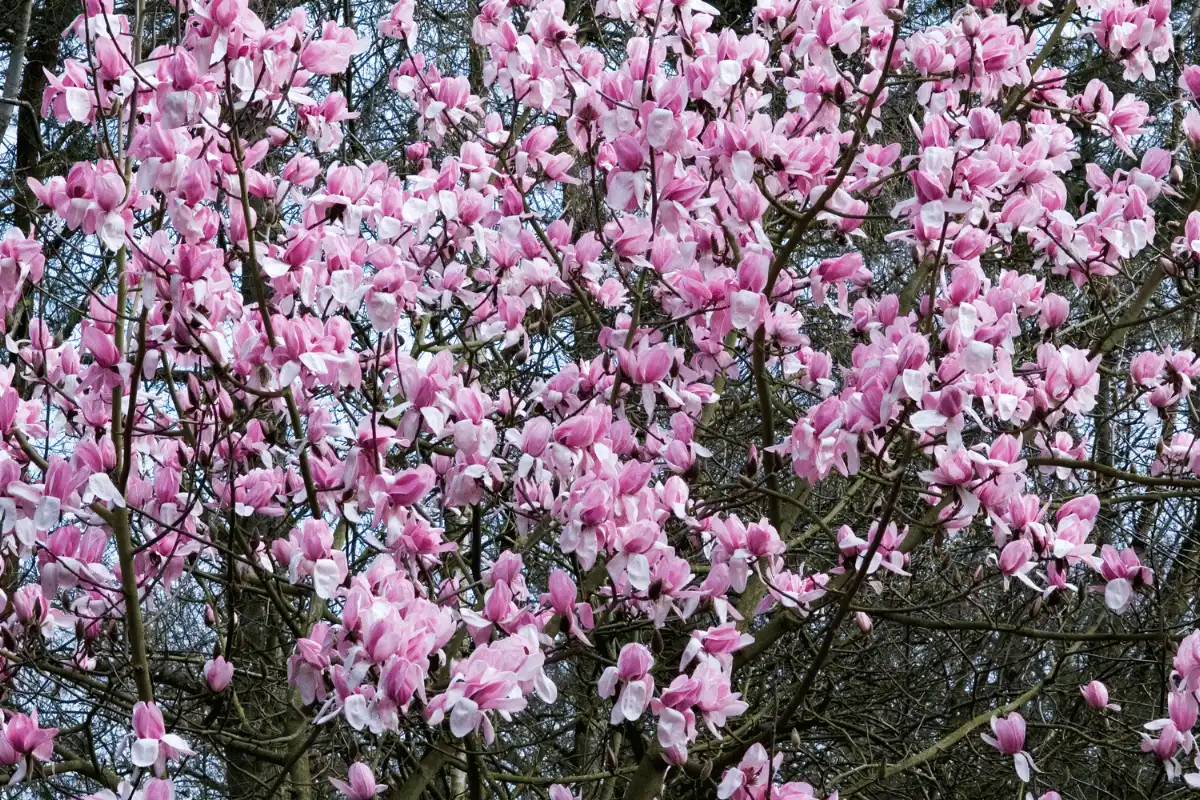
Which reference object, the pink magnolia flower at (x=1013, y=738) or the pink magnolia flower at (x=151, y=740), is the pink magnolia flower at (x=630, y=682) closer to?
the pink magnolia flower at (x=151, y=740)

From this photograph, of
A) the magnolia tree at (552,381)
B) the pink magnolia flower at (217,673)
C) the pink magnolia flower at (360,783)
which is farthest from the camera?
the pink magnolia flower at (217,673)

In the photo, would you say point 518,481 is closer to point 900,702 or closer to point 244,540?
point 244,540

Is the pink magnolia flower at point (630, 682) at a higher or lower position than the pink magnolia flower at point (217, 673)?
lower

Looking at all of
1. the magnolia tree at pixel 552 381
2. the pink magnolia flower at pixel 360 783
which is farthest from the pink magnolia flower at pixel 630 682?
the pink magnolia flower at pixel 360 783

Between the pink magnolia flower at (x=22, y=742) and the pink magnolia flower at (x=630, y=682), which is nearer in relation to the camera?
the pink magnolia flower at (x=630, y=682)

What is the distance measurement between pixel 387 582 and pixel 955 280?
1354mm

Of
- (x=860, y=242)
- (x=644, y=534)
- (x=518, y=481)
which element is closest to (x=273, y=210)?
(x=518, y=481)

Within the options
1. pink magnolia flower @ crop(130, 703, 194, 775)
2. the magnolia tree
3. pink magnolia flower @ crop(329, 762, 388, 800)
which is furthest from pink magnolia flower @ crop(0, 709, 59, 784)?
pink magnolia flower @ crop(329, 762, 388, 800)

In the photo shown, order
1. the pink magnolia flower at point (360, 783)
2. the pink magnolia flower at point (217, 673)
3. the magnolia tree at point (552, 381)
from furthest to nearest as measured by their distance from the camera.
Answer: the pink magnolia flower at point (217, 673) → the pink magnolia flower at point (360, 783) → the magnolia tree at point (552, 381)

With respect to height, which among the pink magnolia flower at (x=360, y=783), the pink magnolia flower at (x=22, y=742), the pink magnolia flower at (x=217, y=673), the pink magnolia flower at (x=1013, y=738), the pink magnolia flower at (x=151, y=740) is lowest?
the pink magnolia flower at (x=1013, y=738)

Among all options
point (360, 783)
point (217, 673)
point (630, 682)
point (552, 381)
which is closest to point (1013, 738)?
point (630, 682)

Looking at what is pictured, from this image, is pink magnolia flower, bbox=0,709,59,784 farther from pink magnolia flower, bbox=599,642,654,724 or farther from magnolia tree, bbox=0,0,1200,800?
pink magnolia flower, bbox=599,642,654,724

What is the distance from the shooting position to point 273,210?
10.1ft

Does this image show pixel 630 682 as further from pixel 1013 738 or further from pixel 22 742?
pixel 22 742
